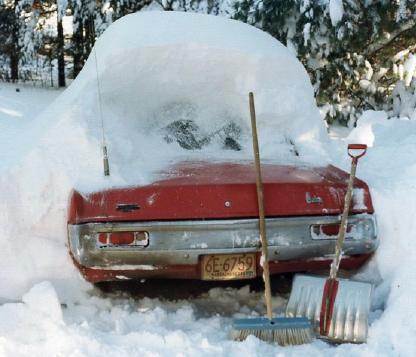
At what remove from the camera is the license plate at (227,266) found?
3.16 metres

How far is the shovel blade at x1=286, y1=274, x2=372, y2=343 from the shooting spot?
291 cm

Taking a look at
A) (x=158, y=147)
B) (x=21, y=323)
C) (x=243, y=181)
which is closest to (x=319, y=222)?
(x=243, y=181)

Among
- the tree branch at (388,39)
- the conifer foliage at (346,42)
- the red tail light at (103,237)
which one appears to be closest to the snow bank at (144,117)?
the red tail light at (103,237)

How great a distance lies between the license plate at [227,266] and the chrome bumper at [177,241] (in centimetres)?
4

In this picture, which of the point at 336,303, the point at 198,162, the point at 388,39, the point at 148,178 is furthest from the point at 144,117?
the point at 388,39

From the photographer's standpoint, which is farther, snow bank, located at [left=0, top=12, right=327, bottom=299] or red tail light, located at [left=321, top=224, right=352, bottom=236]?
snow bank, located at [left=0, top=12, right=327, bottom=299]

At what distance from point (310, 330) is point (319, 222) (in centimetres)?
63

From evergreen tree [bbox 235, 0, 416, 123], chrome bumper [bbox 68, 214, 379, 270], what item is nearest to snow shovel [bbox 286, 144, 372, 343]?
chrome bumper [bbox 68, 214, 379, 270]

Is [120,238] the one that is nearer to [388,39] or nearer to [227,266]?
[227,266]

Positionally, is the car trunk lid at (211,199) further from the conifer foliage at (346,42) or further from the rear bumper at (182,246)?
the conifer foliage at (346,42)

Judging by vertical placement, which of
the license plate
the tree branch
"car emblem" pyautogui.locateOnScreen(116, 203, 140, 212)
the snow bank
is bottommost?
the license plate

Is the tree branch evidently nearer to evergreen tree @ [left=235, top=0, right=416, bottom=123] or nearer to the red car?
evergreen tree @ [left=235, top=0, right=416, bottom=123]

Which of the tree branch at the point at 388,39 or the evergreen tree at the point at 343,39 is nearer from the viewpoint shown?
the evergreen tree at the point at 343,39

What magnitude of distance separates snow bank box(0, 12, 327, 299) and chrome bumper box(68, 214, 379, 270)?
37 centimetres
